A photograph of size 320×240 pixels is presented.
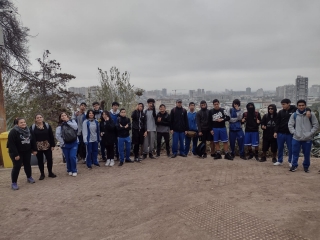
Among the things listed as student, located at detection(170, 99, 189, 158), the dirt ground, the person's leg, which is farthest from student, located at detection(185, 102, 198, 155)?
the person's leg

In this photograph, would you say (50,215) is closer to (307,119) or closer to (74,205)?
(74,205)

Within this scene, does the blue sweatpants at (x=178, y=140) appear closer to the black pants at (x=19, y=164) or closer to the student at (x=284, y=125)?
the student at (x=284, y=125)

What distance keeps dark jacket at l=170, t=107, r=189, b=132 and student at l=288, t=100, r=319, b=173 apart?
2.97 m

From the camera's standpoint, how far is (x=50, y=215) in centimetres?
429

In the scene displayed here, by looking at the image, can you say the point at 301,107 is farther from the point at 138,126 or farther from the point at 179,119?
the point at 138,126

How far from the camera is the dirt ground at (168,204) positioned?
3580 millimetres

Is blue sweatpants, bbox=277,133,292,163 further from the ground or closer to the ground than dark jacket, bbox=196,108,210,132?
closer to the ground

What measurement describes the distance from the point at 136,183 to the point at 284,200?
9.94 ft

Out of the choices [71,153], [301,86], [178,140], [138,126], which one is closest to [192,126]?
[178,140]

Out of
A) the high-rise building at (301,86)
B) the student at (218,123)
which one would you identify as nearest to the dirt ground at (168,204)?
the student at (218,123)

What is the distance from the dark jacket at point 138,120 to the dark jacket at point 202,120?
1690 millimetres

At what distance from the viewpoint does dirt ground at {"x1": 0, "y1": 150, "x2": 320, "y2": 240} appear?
11.7 feet

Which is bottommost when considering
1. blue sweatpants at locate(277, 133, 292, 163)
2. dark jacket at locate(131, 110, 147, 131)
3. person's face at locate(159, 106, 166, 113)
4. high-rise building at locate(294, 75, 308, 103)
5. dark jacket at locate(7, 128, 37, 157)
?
blue sweatpants at locate(277, 133, 292, 163)

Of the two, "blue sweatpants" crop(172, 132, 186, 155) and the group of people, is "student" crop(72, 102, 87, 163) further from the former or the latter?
"blue sweatpants" crop(172, 132, 186, 155)
